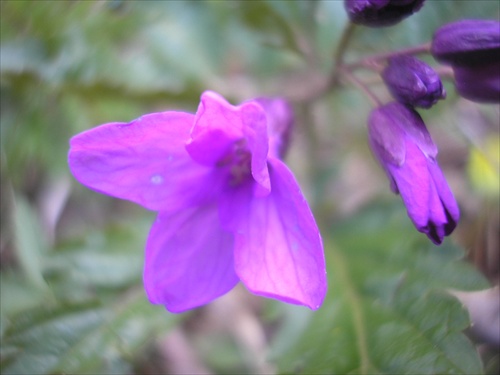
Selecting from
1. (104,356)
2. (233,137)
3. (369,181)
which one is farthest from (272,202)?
(369,181)

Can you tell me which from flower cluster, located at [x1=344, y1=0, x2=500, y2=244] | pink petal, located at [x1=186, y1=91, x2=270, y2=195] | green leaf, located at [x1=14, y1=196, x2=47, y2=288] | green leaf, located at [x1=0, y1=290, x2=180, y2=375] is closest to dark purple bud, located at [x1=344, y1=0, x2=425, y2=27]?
flower cluster, located at [x1=344, y1=0, x2=500, y2=244]

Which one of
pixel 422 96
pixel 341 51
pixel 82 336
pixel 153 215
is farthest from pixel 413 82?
pixel 153 215

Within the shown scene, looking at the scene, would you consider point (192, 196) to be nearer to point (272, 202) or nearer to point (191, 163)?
point (191, 163)

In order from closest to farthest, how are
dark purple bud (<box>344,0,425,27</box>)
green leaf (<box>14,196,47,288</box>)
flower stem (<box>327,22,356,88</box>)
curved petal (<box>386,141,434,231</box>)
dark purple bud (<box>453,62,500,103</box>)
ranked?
1. curved petal (<box>386,141,434,231</box>)
2. dark purple bud (<box>344,0,425,27</box>)
3. dark purple bud (<box>453,62,500,103</box>)
4. flower stem (<box>327,22,356,88</box>)
5. green leaf (<box>14,196,47,288</box>)

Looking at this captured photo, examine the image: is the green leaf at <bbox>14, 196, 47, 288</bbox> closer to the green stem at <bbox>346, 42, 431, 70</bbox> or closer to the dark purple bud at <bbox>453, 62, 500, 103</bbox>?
the green stem at <bbox>346, 42, 431, 70</bbox>

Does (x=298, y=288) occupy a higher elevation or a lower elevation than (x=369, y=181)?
higher

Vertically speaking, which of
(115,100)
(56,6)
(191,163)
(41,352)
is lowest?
(41,352)

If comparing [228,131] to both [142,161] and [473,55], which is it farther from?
[473,55]
